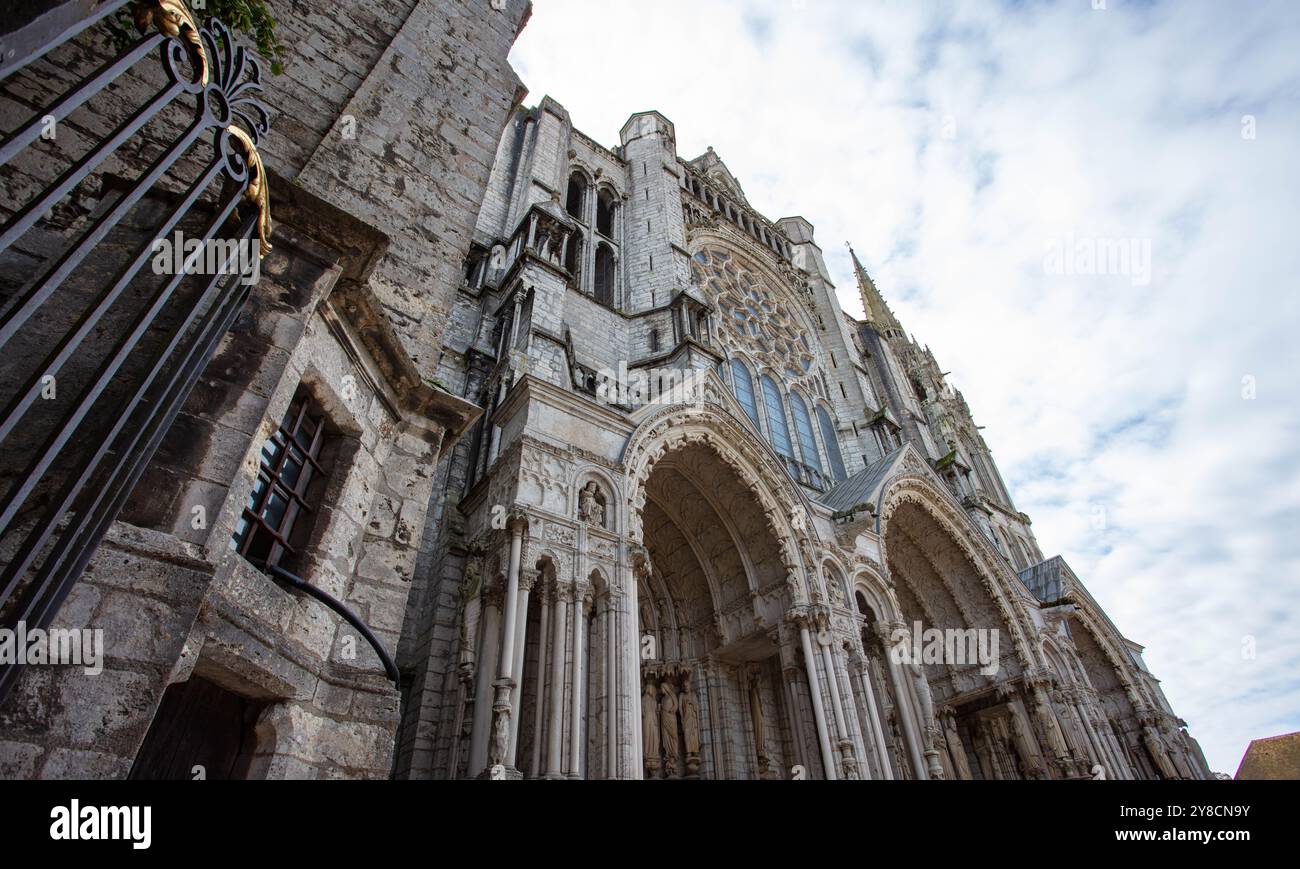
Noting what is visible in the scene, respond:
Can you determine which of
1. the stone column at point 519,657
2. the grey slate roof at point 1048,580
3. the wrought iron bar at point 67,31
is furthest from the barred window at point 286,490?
the grey slate roof at point 1048,580

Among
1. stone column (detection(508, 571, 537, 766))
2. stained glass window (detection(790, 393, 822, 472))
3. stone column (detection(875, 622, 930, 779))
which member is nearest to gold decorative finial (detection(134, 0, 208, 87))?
stone column (detection(508, 571, 537, 766))

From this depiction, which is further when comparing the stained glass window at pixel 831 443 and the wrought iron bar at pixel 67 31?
the stained glass window at pixel 831 443

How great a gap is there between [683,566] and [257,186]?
10.1 m

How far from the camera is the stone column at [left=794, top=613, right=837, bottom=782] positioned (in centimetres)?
906

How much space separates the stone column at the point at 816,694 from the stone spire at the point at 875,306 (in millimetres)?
23073

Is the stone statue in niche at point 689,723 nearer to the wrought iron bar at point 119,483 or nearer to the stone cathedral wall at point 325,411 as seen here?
the stone cathedral wall at point 325,411

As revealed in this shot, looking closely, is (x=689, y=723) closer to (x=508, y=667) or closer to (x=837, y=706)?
(x=837, y=706)

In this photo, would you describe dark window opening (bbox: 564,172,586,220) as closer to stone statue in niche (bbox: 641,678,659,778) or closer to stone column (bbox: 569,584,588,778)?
stone statue in niche (bbox: 641,678,659,778)

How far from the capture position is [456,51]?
673 cm

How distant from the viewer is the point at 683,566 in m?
12.0

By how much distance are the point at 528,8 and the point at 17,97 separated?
220 inches

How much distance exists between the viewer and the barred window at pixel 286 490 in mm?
3348

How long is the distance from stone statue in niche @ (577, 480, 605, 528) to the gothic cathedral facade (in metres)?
0.04

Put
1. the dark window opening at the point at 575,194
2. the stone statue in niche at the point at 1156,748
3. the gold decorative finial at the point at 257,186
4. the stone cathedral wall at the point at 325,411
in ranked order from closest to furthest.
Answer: the stone cathedral wall at the point at 325,411 → the gold decorative finial at the point at 257,186 → the stone statue in niche at the point at 1156,748 → the dark window opening at the point at 575,194
